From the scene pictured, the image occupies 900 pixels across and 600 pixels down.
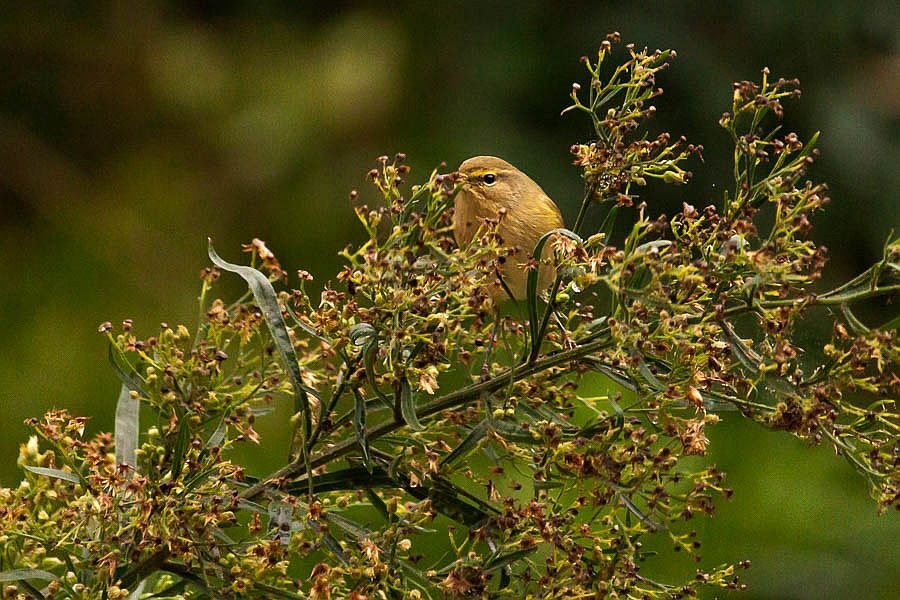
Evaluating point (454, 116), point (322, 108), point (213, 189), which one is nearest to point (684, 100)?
point (454, 116)

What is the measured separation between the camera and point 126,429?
3.46 ft

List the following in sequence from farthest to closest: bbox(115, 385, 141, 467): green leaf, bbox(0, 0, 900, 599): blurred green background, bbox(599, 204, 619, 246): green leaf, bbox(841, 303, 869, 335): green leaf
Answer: bbox(0, 0, 900, 599): blurred green background < bbox(115, 385, 141, 467): green leaf < bbox(599, 204, 619, 246): green leaf < bbox(841, 303, 869, 335): green leaf

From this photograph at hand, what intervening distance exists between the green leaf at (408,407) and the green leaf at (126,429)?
0.29 metres

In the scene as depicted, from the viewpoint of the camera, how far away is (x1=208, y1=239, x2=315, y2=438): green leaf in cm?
88

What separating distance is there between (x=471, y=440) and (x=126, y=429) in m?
0.36

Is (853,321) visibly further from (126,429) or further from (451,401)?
(126,429)

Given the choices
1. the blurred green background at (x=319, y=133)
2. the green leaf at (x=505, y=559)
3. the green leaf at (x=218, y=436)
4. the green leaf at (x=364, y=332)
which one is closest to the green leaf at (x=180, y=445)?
the green leaf at (x=218, y=436)

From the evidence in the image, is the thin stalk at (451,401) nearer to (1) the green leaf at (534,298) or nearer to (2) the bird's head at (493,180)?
(1) the green leaf at (534,298)

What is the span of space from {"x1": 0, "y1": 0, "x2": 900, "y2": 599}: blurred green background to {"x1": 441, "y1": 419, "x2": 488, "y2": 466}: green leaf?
1.82 metres

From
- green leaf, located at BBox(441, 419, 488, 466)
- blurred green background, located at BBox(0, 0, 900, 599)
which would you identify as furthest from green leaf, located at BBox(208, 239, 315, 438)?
blurred green background, located at BBox(0, 0, 900, 599)

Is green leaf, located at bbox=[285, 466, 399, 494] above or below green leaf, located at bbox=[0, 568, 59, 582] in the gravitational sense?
above

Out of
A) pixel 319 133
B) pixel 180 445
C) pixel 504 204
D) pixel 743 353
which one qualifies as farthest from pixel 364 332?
pixel 319 133

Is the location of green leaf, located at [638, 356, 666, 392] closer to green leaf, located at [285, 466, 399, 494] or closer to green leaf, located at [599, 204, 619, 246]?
green leaf, located at [599, 204, 619, 246]

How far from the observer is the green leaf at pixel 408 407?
84 cm
